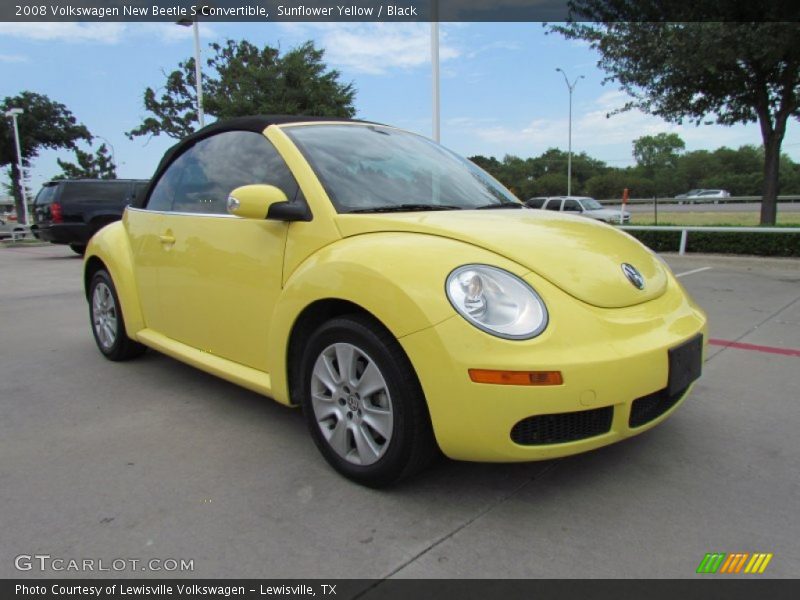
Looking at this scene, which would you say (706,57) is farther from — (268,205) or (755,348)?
(268,205)

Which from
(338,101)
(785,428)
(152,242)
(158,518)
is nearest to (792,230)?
(785,428)

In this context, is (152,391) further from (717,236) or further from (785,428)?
(717,236)

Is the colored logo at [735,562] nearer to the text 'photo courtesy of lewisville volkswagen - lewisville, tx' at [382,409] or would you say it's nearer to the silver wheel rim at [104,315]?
the text 'photo courtesy of lewisville volkswagen - lewisville, tx' at [382,409]

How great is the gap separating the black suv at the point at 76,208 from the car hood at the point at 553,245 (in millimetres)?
12064

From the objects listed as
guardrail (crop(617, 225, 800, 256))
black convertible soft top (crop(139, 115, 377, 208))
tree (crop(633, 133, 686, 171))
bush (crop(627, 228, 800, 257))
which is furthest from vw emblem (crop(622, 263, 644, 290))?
tree (crop(633, 133, 686, 171))

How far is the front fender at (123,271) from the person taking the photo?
3941 millimetres

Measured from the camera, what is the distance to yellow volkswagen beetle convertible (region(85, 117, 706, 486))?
6.90 ft

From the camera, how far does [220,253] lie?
121 inches

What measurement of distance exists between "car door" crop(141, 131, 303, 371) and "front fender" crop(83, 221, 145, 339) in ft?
0.81

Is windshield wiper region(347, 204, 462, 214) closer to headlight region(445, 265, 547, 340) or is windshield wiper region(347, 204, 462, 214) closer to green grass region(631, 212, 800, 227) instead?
headlight region(445, 265, 547, 340)

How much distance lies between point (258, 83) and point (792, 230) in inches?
761

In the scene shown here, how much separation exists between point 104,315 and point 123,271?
2.13ft
